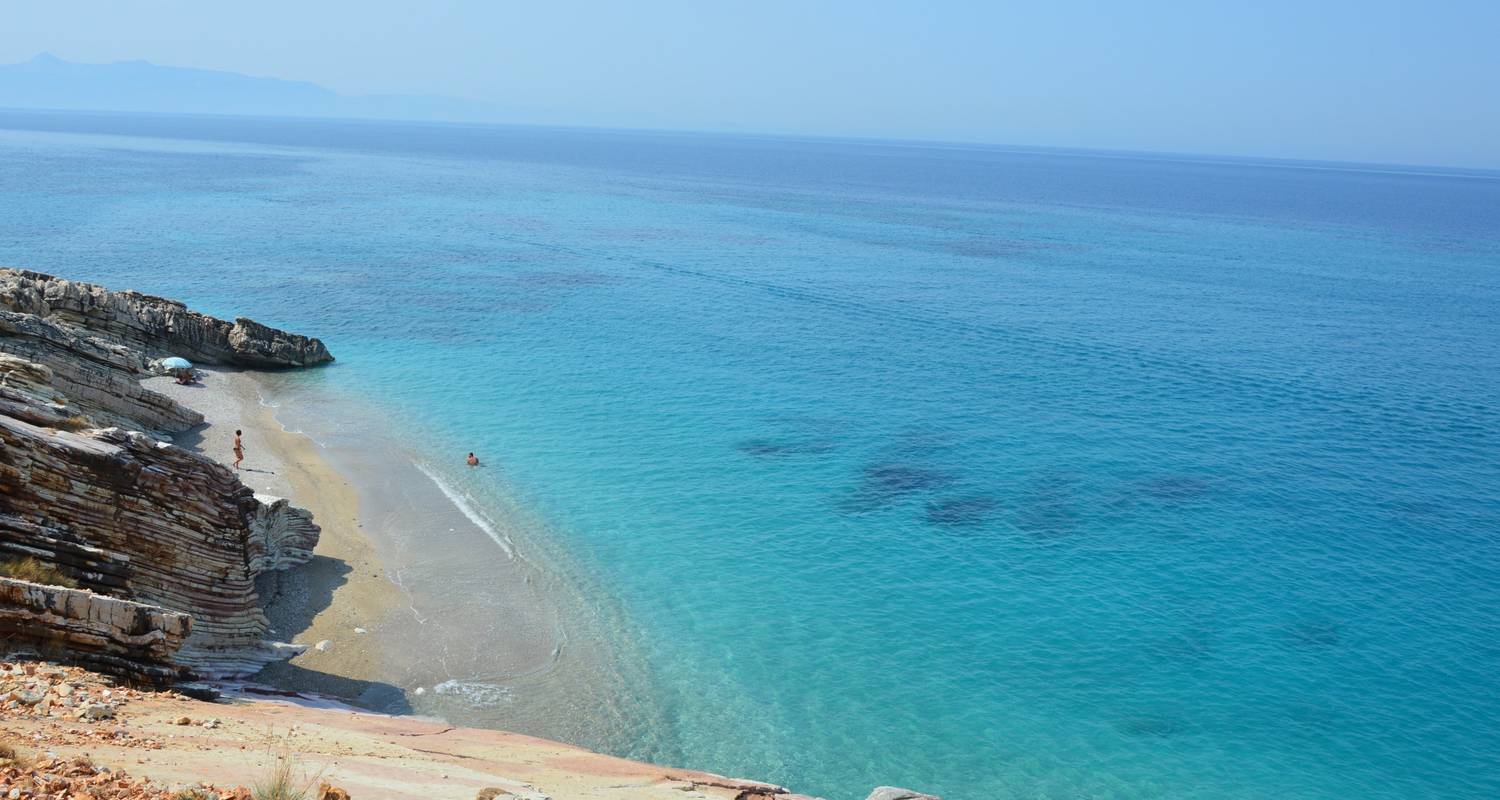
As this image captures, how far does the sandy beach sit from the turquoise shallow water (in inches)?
68.8

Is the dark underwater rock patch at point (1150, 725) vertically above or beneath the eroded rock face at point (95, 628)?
beneath

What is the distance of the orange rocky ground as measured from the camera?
1384 cm

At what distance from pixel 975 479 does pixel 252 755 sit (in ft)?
106

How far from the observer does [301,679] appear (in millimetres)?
26500

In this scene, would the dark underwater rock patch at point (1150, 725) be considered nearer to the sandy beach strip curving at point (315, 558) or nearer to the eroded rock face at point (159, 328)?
the sandy beach strip curving at point (315, 558)

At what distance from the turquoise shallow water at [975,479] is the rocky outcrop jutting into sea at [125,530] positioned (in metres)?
11.1

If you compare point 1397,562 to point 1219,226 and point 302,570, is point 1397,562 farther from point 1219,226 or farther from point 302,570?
point 1219,226

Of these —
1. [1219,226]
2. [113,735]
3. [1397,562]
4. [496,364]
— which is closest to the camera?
[113,735]

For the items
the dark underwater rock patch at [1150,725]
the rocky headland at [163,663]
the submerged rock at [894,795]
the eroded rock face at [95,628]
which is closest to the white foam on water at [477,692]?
the rocky headland at [163,663]

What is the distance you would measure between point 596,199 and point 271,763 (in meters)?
146

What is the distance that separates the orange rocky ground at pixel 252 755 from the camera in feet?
45.4

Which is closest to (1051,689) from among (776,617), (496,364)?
(776,617)

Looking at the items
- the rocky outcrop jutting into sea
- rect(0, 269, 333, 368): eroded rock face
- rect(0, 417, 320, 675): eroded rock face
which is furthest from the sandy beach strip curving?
rect(0, 269, 333, 368): eroded rock face

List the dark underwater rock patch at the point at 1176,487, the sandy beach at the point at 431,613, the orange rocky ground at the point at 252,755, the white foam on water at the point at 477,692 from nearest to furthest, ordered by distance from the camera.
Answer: the orange rocky ground at the point at 252,755 → the sandy beach at the point at 431,613 → the white foam on water at the point at 477,692 → the dark underwater rock patch at the point at 1176,487
